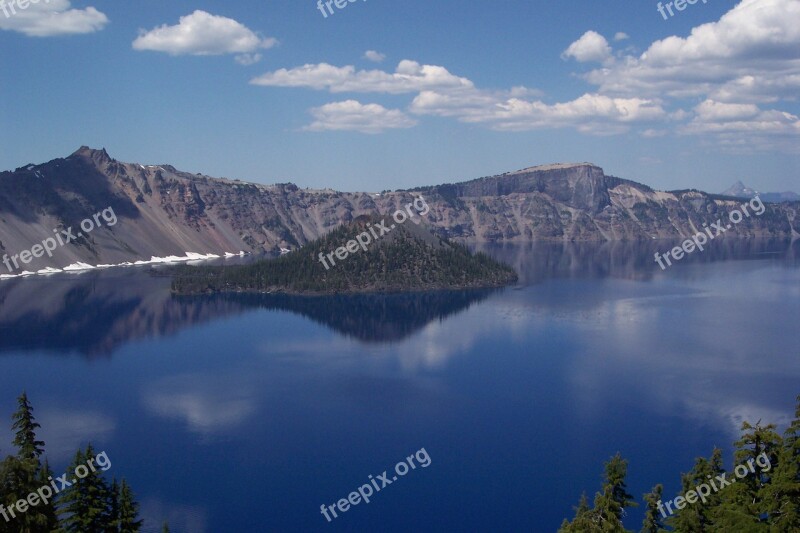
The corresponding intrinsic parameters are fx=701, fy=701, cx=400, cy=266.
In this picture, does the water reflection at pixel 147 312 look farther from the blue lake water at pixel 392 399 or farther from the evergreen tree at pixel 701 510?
the evergreen tree at pixel 701 510

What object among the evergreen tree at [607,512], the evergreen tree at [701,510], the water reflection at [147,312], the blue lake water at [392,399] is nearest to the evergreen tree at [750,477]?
the evergreen tree at [701,510]

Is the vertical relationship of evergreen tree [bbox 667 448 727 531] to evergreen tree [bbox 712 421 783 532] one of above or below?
below

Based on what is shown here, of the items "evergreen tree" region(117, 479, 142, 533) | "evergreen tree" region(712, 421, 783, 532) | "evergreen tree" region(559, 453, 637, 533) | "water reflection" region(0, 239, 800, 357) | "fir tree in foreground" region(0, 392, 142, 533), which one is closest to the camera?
"fir tree in foreground" region(0, 392, 142, 533)

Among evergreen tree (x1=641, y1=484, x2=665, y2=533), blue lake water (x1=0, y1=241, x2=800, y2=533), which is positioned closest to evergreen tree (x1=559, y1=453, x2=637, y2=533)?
evergreen tree (x1=641, y1=484, x2=665, y2=533)

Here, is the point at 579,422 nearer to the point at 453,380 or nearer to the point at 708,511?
the point at 453,380

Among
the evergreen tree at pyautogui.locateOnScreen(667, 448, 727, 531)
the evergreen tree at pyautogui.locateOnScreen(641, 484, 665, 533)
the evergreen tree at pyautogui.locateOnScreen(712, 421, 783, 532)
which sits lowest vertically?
the evergreen tree at pyautogui.locateOnScreen(641, 484, 665, 533)

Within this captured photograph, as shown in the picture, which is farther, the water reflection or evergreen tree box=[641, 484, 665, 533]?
the water reflection

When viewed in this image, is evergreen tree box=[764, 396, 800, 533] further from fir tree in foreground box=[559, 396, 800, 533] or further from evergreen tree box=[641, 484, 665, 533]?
evergreen tree box=[641, 484, 665, 533]

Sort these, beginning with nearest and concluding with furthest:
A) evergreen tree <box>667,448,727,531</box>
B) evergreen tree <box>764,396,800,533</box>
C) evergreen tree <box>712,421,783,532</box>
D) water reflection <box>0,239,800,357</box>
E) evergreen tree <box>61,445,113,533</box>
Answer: evergreen tree <box>764,396,800,533</box>
evergreen tree <box>712,421,783,532</box>
evergreen tree <box>667,448,727,531</box>
evergreen tree <box>61,445,113,533</box>
water reflection <box>0,239,800,357</box>
